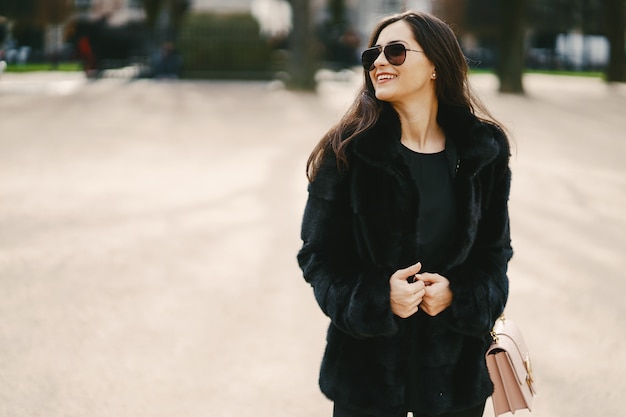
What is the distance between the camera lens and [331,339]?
7.68ft

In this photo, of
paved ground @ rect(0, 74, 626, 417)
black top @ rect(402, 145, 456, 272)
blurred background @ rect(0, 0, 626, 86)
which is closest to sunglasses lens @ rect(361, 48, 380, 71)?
black top @ rect(402, 145, 456, 272)

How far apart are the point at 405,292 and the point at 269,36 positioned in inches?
1072

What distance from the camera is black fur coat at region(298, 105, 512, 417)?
2189 millimetres

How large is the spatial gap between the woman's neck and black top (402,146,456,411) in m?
0.05

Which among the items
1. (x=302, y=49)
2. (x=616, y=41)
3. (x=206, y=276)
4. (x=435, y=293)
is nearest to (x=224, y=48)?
(x=302, y=49)

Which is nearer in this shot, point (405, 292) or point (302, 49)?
point (405, 292)

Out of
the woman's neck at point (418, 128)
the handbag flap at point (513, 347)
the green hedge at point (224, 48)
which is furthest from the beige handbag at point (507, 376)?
the green hedge at point (224, 48)

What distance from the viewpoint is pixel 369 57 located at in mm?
2328

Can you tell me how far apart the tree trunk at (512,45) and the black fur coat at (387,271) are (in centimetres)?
2010

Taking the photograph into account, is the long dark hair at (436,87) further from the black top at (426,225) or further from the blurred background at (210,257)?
the blurred background at (210,257)

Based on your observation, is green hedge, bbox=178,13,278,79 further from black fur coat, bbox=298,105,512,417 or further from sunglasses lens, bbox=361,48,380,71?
black fur coat, bbox=298,105,512,417

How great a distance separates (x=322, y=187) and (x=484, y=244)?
534 millimetres

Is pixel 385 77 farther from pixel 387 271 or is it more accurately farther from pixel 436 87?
pixel 387 271

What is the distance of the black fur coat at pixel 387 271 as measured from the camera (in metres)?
2.19
